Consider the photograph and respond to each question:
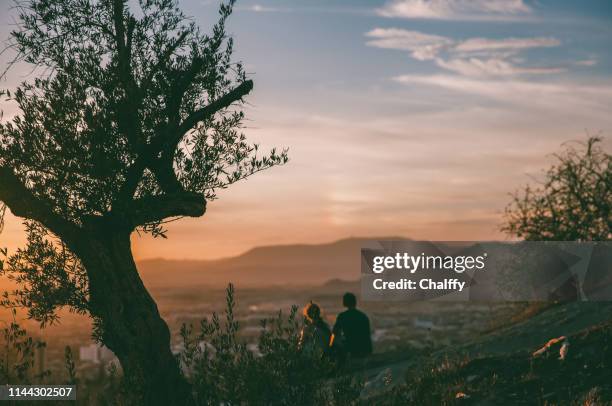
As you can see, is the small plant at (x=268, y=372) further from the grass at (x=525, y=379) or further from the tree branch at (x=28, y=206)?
the tree branch at (x=28, y=206)

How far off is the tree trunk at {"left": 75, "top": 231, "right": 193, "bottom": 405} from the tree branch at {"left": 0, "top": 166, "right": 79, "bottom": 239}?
358mm

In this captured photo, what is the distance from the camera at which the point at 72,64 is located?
470 inches

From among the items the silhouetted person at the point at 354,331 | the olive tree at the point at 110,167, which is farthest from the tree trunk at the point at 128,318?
the silhouetted person at the point at 354,331

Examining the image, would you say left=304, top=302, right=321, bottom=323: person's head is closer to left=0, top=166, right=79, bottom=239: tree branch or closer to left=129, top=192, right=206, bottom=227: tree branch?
left=129, top=192, right=206, bottom=227: tree branch

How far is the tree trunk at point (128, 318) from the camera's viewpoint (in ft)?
37.7

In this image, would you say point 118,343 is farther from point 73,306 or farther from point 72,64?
point 72,64

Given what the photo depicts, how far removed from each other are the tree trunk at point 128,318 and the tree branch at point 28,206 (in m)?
0.36

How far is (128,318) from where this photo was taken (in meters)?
11.6

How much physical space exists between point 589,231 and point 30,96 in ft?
67.0

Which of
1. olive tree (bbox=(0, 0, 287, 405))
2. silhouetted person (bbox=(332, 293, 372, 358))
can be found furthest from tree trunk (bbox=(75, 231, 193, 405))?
silhouetted person (bbox=(332, 293, 372, 358))

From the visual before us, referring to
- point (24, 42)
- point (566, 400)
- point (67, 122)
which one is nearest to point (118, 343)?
point (67, 122)

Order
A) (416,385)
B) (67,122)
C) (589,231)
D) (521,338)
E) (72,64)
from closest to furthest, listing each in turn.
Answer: (67,122), (72,64), (416,385), (521,338), (589,231)

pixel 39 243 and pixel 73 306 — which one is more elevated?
pixel 39 243

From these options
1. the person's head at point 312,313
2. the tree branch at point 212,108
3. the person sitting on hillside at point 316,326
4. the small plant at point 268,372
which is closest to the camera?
the small plant at point 268,372
